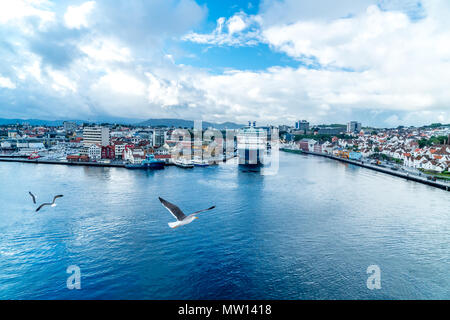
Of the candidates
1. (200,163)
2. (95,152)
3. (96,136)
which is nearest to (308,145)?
(200,163)

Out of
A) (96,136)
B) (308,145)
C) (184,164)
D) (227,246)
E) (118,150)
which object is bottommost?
(227,246)

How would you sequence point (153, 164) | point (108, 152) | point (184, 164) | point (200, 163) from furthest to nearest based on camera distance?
point (108, 152) → point (200, 163) → point (184, 164) → point (153, 164)

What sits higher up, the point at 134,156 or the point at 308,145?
the point at 308,145

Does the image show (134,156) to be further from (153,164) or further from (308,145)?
(308,145)

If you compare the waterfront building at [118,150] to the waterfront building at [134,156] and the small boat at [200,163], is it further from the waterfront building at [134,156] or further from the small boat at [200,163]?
the small boat at [200,163]

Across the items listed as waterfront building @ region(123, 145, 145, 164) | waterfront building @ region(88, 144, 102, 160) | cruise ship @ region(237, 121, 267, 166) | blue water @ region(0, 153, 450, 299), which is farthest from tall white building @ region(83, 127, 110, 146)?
blue water @ region(0, 153, 450, 299)
